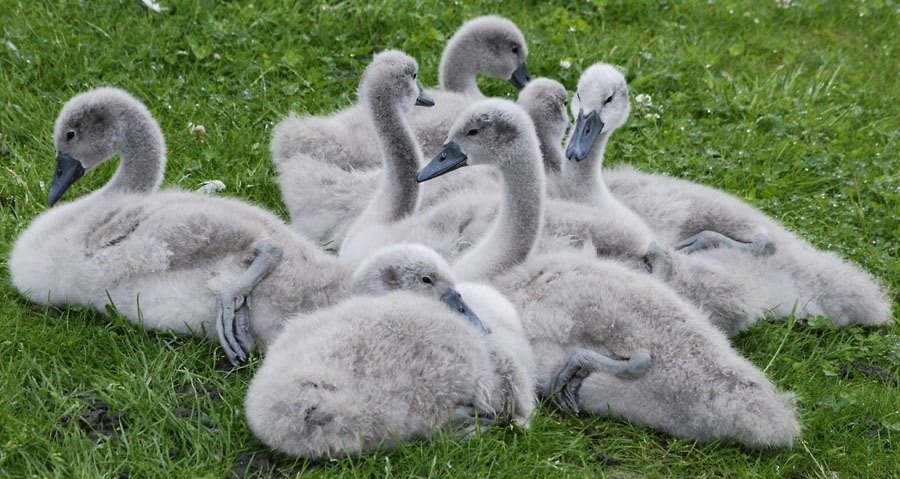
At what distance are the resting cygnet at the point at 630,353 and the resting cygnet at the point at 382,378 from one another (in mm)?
271

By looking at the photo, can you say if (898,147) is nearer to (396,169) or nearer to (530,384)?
(396,169)

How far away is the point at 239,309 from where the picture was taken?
4297 millimetres

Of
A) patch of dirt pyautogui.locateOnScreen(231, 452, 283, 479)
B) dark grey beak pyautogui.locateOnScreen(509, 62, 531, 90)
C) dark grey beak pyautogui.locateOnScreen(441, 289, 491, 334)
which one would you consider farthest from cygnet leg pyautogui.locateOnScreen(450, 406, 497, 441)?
dark grey beak pyautogui.locateOnScreen(509, 62, 531, 90)

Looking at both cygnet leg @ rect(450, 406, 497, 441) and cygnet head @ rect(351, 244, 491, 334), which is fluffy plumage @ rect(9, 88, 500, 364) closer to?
cygnet head @ rect(351, 244, 491, 334)

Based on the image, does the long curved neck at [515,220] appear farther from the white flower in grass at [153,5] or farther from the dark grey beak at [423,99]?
the white flower in grass at [153,5]

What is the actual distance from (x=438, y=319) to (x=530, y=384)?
521 millimetres

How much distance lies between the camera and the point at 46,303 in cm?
459

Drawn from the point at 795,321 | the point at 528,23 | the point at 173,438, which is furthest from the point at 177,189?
the point at 528,23

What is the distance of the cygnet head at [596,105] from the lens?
5.39m

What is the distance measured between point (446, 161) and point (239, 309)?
123cm

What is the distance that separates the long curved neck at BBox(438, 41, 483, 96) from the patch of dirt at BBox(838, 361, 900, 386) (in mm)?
3188

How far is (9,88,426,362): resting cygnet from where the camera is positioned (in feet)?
14.2

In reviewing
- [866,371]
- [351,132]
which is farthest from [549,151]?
[866,371]

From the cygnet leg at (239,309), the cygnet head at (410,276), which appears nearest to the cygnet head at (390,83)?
the cygnet leg at (239,309)
